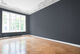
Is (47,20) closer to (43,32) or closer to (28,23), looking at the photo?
(43,32)

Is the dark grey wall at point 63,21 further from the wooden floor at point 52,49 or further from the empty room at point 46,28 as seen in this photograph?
the wooden floor at point 52,49

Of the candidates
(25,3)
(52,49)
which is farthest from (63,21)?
(25,3)

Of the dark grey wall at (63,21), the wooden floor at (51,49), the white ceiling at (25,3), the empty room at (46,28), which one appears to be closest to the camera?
the wooden floor at (51,49)

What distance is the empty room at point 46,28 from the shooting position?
8.25 feet

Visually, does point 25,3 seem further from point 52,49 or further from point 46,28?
point 52,49

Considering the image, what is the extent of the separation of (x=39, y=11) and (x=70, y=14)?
3.14 metres

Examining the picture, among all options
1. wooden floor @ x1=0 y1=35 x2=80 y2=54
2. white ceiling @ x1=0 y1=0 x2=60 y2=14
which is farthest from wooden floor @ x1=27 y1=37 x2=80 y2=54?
white ceiling @ x1=0 y1=0 x2=60 y2=14

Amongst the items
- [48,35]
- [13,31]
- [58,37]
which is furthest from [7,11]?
[58,37]

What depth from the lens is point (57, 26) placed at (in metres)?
3.84

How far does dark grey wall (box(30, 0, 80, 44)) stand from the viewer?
9.75 ft

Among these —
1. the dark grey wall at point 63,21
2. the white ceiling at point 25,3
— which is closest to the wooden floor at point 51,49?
the dark grey wall at point 63,21

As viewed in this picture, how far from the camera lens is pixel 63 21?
352cm

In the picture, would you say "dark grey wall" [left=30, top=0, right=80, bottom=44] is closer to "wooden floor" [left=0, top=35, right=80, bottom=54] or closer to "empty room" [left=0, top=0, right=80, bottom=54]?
"empty room" [left=0, top=0, right=80, bottom=54]

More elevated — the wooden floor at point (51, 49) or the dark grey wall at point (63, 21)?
the dark grey wall at point (63, 21)
